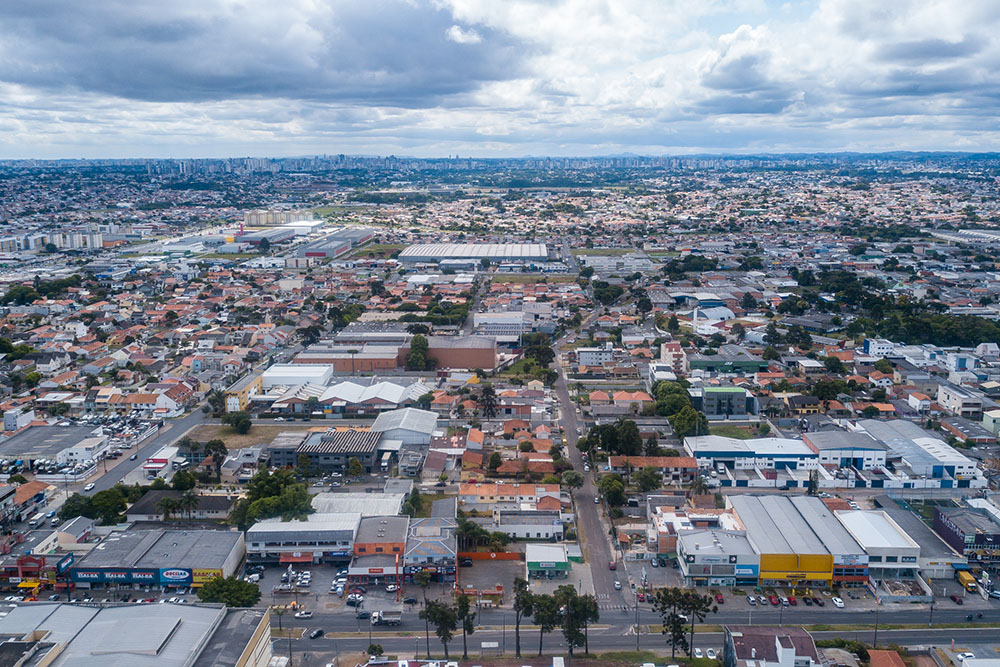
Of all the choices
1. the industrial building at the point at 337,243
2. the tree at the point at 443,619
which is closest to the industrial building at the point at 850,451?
the tree at the point at 443,619

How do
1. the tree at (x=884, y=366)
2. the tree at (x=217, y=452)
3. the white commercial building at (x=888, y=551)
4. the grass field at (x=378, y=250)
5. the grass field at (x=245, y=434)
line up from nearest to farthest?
the white commercial building at (x=888, y=551) < the tree at (x=217, y=452) < the grass field at (x=245, y=434) < the tree at (x=884, y=366) < the grass field at (x=378, y=250)

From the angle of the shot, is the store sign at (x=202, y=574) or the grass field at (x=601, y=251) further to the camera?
the grass field at (x=601, y=251)

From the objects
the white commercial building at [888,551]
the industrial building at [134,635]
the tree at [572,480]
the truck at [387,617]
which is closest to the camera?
the industrial building at [134,635]

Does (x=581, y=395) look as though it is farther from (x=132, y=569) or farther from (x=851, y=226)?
(x=851, y=226)

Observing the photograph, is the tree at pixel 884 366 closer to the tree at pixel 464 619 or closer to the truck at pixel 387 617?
the tree at pixel 464 619

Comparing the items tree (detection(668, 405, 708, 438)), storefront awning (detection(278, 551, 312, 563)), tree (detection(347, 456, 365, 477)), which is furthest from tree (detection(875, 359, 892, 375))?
storefront awning (detection(278, 551, 312, 563))

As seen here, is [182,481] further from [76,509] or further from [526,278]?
[526,278]

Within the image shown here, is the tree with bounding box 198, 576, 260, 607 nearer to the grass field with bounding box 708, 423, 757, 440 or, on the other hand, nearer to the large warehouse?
the grass field with bounding box 708, 423, 757, 440
